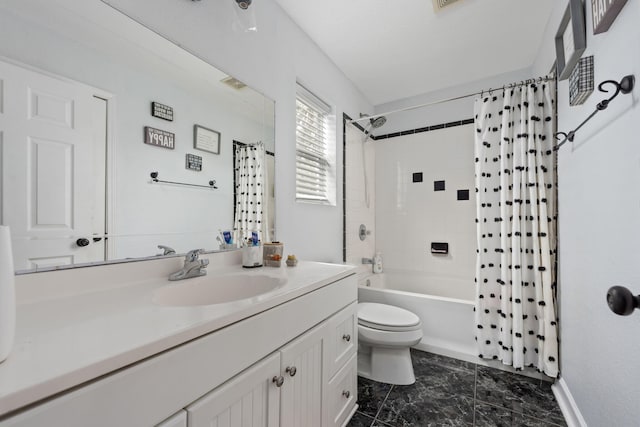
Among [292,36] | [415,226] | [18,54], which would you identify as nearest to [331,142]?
[292,36]

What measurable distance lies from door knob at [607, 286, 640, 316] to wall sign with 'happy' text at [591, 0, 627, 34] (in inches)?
37.4

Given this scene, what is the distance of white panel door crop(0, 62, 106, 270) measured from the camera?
744 millimetres

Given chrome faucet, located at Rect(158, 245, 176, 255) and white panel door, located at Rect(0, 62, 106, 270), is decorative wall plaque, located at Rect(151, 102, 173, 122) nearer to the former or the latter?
white panel door, located at Rect(0, 62, 106, 270)

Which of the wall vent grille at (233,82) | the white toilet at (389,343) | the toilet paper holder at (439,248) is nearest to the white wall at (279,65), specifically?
the wall vent grille at (233,82)

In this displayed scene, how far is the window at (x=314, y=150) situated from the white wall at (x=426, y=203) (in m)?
0.97

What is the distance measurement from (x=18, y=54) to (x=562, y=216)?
2509mm

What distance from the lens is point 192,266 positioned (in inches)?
43.6

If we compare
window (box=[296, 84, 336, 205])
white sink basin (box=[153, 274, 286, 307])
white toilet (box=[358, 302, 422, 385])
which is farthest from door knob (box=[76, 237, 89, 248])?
white toilet (box=[358, 302, 422, 385])

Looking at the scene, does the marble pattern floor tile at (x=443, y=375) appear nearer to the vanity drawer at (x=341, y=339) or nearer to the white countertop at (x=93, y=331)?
the vanity drawer at (x=341, y=339)

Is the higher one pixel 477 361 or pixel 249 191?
pixel 249 191

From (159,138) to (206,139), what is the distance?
23 centimetres

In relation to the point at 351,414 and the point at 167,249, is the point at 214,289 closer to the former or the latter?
the point at 167,249

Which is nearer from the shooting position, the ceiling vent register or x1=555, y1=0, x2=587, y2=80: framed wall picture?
x1=555, y1=0, x2=587, y2=80: framed wall picture

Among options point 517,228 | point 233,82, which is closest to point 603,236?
point 517,228
